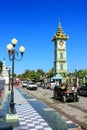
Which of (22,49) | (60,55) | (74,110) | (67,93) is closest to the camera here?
(22,49)

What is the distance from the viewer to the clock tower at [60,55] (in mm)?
102125

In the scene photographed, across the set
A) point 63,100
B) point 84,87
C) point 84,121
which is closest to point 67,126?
point 84,121

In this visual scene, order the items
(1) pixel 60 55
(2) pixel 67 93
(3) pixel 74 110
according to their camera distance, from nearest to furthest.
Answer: (3) pixel 74 110 < (2) pixel 67 93 < (1) pixel 60 55

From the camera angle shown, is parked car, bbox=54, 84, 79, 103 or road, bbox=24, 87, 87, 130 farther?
parked car, bbox=54, 84, 79, 103

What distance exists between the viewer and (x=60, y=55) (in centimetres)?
10262

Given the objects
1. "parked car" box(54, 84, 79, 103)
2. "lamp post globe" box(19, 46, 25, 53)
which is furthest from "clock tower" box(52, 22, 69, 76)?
"lamp post globe" box(19, 46, 25, 53)

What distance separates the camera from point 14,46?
18.9 metres

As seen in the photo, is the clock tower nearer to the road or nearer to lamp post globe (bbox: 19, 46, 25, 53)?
the road

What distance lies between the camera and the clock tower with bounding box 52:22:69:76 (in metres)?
102

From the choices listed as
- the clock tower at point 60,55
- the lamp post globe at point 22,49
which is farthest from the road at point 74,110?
the clock tower at point 60,55

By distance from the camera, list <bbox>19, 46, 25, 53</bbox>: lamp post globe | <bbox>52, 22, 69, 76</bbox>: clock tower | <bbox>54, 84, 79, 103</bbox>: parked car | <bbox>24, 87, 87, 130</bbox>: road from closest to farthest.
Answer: <bbox>24, 87, 87, 130</bbox>: road, <bbox>19, 46, 25, 53</bbox>: lamp post globe, <bbox>54, 84, 79, 103</bbox>: parked car, <bbox>52, 22, 69, 76</bbox>: clock tower

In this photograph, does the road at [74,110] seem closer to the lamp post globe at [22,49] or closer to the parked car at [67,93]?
the parked car at [67,93]

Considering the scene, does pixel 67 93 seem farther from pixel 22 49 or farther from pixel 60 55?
pixel 60 55

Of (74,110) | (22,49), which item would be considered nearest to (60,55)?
(74,110)
